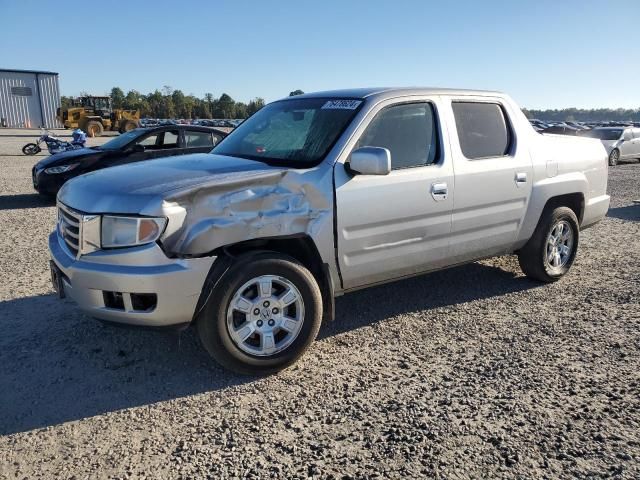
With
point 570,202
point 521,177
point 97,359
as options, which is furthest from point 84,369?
point 570,202

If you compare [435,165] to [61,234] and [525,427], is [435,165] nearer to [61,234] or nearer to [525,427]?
[525,427]

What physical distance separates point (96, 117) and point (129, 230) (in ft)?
130

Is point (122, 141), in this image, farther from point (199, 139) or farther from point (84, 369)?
point (84, 369)

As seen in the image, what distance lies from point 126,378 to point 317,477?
160cm

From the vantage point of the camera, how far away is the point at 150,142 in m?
9.79

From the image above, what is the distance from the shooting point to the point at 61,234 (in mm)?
3633

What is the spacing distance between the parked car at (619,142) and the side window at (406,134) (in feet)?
60.0

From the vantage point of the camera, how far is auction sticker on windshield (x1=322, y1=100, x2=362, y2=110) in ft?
13.0

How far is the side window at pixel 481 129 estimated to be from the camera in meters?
4.39

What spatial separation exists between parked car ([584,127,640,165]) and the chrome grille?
20.4 meters

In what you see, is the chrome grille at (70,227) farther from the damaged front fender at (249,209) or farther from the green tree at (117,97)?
the green tree at (117,97)

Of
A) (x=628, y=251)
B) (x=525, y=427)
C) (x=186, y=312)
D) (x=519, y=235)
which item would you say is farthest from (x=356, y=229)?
(x=628, y=251)

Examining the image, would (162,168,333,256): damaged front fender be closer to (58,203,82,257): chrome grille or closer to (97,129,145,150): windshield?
(58,203,82,257): chrome grille

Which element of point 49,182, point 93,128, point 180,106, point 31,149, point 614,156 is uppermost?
point 180,106
